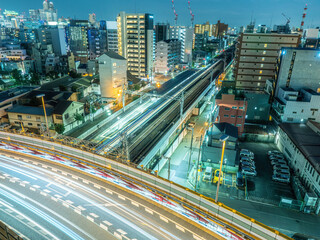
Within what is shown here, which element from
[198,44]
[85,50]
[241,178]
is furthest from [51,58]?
[198,44]

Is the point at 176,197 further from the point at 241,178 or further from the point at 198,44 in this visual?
the point at 198,44

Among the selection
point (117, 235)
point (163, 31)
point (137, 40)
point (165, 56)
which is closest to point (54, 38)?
point (163, 31)

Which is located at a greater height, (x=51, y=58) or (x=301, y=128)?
(x=51, y=58)

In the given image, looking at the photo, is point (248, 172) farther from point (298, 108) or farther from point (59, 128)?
point (59, 128)

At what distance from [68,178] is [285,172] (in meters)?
19.7

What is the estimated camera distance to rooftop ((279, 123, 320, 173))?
19109 mm

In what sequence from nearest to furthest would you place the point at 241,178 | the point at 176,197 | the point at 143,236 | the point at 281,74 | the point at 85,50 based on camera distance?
the point at 143,236 → the point at 176,197 → the point at 241,178 → the point at 281,74 → the point at 85,50

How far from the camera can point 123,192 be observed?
40.2 ft

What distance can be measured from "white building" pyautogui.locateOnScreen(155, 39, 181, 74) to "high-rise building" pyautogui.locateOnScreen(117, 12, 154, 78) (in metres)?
8.21

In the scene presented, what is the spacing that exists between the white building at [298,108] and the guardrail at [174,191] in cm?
2247

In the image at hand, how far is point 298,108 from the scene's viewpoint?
27.4m

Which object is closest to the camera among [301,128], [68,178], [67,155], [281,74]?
[68,178]

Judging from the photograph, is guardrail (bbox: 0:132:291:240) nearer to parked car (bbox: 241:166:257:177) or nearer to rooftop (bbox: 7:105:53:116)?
rooftop (bbox: 7:105:53:116)

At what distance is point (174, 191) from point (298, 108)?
2361 centimetres
